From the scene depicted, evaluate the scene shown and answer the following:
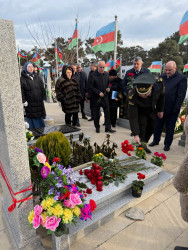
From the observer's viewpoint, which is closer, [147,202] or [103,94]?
[147,202]

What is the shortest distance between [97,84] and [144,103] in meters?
2.11

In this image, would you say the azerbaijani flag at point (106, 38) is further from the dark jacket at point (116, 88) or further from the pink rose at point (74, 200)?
the pink rose at point (74, 200)

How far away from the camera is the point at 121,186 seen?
2.39 meters

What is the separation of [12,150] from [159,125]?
367cm

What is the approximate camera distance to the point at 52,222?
53.6 inches

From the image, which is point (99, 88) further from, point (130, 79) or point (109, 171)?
point (109, 171)

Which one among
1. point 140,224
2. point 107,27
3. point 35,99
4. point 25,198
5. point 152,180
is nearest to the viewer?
point 25,198

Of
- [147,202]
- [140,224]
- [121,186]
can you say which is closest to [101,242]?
[140,224]

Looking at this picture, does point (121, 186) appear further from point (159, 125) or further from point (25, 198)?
point (159, 125)

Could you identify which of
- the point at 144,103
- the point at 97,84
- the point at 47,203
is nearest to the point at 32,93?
the point at 97,84

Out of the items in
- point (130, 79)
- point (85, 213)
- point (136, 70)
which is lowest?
point (85, 213)

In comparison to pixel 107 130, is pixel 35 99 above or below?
above

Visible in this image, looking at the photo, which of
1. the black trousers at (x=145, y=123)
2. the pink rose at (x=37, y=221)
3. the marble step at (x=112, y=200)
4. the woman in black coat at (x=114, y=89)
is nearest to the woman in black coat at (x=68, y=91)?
the woman in black coat at (x=114, y=89)

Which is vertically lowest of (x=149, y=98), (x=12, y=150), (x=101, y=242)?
(x=101, y=242)
